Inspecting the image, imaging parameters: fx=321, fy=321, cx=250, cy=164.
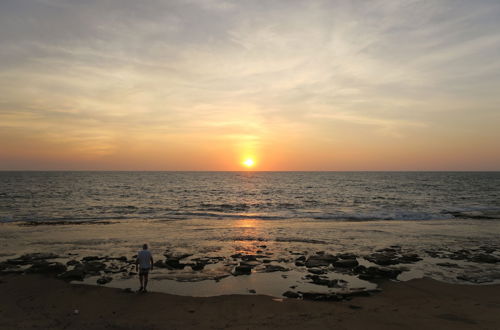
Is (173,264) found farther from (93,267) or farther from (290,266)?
(290,266)

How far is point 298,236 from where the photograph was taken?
26.5 meters

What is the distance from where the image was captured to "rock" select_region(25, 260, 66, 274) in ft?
53.2

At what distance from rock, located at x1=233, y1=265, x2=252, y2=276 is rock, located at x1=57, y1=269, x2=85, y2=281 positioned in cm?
749

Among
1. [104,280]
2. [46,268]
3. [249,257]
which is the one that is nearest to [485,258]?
[249,257]

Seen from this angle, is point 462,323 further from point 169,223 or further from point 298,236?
point 169,223

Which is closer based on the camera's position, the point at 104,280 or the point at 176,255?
the point at 104,280

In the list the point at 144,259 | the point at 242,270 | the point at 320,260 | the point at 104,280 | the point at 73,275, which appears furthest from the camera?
the point at 320,260

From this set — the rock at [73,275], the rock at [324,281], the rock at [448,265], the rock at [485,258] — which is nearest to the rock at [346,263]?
the rock at [324,281]

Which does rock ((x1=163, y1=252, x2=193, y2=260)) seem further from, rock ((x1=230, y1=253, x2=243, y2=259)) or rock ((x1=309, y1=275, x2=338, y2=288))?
rock ((x1=309, y1=275, x2=338, y2=288))

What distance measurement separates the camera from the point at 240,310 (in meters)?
12.0

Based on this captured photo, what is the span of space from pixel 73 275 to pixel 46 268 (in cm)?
198

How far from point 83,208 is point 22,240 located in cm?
2010

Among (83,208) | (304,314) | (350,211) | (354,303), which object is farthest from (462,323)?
(83,208)

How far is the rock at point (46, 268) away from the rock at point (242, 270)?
8865mm
